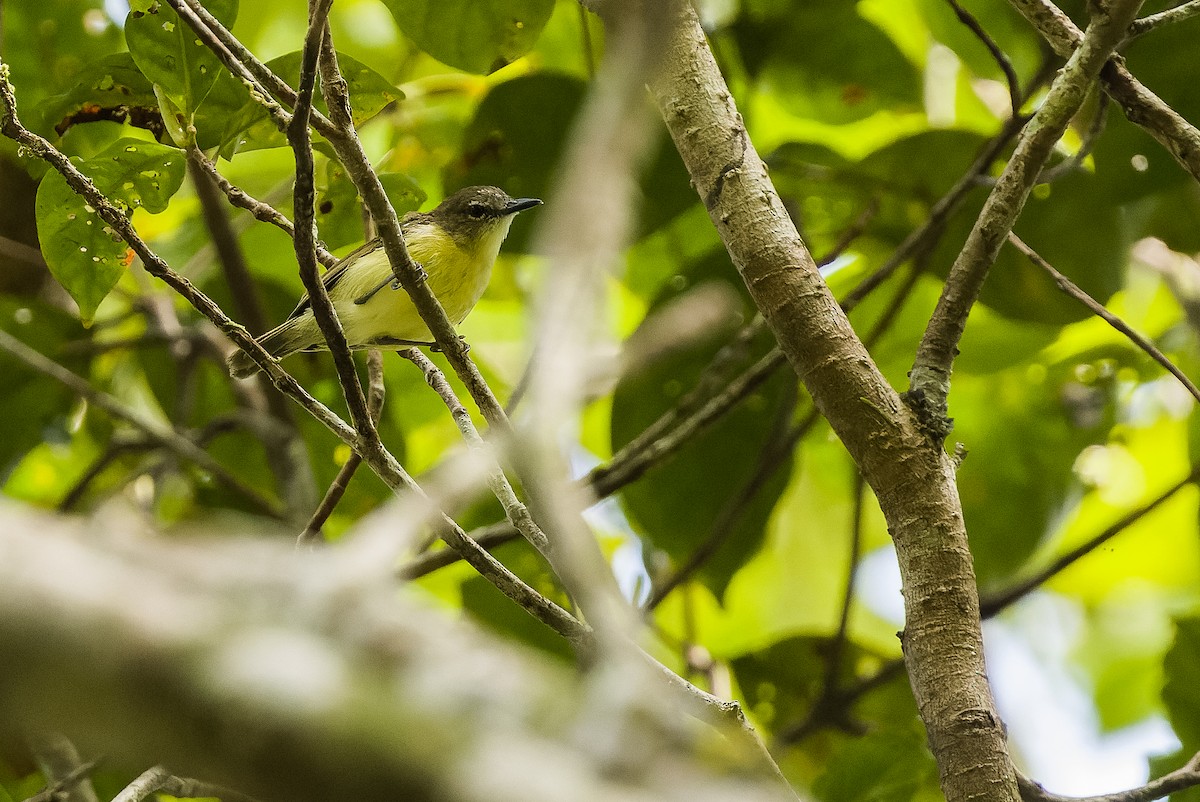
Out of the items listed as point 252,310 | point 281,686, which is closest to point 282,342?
point 252,310

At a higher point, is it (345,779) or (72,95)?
(72,95)

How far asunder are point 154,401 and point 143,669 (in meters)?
3.79

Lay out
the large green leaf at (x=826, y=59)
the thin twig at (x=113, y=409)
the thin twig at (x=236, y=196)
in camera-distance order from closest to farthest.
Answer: the thin twig at (x=236, y=196) → the thin twig at (x=113, y=409) → the large green leaf at (x=826, y=59)

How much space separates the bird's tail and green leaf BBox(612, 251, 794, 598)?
3.15ft

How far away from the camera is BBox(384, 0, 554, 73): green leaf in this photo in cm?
246

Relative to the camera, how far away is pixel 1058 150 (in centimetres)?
293

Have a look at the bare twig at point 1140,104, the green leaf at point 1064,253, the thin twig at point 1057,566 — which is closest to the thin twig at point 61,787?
the thin twig at point 1057,566

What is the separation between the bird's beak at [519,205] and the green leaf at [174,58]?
137 centimetres

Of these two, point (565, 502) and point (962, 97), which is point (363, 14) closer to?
point (962, 97)

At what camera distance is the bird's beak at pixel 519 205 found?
3.35 m

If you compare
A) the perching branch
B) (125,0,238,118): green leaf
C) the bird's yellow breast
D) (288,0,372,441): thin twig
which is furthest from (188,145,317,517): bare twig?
the perching branch

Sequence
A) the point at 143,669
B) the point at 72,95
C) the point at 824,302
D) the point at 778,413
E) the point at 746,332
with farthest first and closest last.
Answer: the point at 778,413, the point at 746,332, the point at 72,95, the point at 824,302, the point at 143,669

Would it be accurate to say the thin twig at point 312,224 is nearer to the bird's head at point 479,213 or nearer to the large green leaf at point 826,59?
the bird's head at point 479,213

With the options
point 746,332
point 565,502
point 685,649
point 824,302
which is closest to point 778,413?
point 746,332
